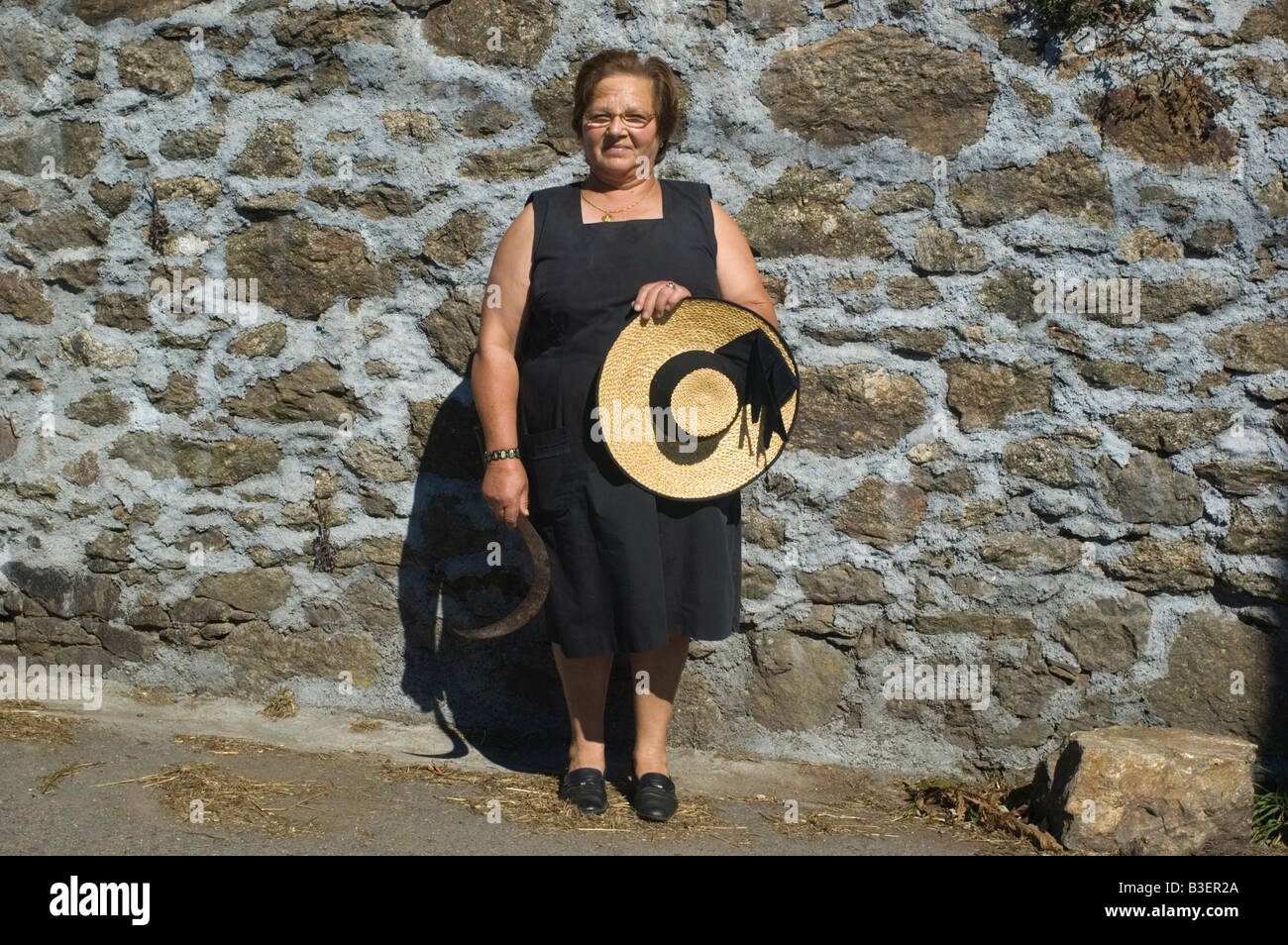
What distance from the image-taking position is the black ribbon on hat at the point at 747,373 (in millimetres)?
2947

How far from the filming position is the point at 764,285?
3473 mm

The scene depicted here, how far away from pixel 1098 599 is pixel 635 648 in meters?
1.33

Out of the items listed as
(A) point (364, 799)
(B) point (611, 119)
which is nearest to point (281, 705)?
(A) point (364, 799)

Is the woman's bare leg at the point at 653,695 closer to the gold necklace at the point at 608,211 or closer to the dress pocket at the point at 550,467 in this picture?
the dress pocket at the point at 550,467

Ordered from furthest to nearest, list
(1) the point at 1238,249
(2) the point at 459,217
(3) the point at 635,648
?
(2) the point at 459,217, (1) the point at 1238,249, (3) the point at 635,648

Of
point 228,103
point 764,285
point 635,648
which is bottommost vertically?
point 635,648

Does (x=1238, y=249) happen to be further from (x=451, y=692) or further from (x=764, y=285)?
(x=451, y=692)

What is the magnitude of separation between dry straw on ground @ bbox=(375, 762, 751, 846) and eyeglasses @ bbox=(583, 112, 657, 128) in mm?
1677

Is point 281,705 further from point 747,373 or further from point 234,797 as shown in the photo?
point 747,373

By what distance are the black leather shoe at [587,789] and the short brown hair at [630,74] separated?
1604 millimetres

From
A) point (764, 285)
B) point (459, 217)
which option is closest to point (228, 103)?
point (459, 217)

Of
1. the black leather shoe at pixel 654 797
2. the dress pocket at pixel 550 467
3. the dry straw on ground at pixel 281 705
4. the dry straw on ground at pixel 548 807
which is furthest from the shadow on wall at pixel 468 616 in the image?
the dress pocket at pixel 550 467

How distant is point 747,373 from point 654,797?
107cm

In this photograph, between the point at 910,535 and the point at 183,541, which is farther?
the point at 183,541
